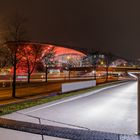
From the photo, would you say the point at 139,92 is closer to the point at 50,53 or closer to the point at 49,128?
the point at 49,128

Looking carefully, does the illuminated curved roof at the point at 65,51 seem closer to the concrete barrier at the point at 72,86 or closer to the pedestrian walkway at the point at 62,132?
the concrete barrier at the point at 72,86

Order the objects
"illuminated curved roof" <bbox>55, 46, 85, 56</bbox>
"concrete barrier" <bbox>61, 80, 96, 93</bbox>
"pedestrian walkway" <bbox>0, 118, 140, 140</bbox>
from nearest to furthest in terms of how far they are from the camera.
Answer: "pedestrian walkway" <bbox>0, 118, 140, 140</bbox> → "concrete barrier" <bbox>61, 80, 96, 93</bbox> → "illuminated curved roof" <bbox>55, 46, 85, 56</bbox>

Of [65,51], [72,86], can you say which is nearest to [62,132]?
[72,86]

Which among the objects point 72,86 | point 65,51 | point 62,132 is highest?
point 65,51

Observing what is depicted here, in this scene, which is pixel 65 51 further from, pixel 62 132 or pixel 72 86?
pixel 62 132

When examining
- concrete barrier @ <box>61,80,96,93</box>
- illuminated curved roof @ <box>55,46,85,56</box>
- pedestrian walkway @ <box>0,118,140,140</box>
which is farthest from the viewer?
illuminated curved roof @ <box>55,46,85,56</box>

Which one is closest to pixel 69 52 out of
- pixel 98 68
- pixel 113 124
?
pixel 98 68

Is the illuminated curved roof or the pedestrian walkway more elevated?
the illuminated curved roof

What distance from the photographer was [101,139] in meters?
2.18

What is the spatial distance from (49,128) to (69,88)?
2144cm

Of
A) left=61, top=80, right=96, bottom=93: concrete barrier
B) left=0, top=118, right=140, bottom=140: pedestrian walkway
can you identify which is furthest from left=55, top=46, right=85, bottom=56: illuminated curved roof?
left=0, top=118, right=140, bottom=140: pedestrian walkway

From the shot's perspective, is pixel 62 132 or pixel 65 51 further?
pixel 65 51

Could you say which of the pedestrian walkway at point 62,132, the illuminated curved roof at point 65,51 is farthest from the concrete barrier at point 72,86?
the illuminated curved roof at point 65,51

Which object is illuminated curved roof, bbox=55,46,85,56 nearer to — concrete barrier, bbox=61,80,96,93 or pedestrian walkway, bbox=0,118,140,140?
concrete barrier, bbox=61,80,96,93
